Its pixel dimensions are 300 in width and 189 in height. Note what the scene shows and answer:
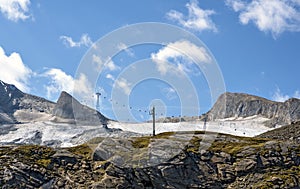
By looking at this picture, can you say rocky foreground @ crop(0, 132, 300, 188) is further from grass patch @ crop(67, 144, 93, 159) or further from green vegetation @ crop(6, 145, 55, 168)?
grass patch @ crop(67, 144, 93, 159)

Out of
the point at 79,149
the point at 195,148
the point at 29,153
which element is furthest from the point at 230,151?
the point at 29,153

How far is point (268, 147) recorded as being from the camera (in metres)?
106

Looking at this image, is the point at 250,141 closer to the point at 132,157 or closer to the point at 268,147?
the point at 268,147

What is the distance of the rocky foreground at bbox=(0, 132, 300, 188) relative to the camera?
311ft

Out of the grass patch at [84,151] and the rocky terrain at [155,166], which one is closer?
the rocky terrain at [155,166]

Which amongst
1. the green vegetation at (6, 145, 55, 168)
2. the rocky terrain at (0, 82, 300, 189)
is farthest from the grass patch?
the green vegetation at (6, 145, 55, 168)

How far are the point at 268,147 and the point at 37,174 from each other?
5021 centimetres

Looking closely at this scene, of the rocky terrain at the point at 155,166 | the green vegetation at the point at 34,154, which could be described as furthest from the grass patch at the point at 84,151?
the green vegetation at the point at 34,154

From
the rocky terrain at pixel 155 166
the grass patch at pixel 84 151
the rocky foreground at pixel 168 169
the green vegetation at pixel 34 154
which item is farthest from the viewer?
the grass patch at pixel 84 151

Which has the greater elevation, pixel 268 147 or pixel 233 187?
pixel 268 147

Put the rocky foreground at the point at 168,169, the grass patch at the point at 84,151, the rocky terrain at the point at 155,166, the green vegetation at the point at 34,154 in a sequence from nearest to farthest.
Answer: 1. the rocky foreground at the point at 168,169
2. the rocky terrain at the point at 155,166
3. the green vegetation at the point at 34,154
4. the grass patch at the point at 84,151

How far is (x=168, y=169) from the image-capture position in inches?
3875

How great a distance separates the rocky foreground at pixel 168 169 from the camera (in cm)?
9481

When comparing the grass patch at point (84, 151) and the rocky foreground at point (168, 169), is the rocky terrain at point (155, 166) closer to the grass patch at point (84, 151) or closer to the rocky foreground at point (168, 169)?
the rocky foreground at point (168, 169)
